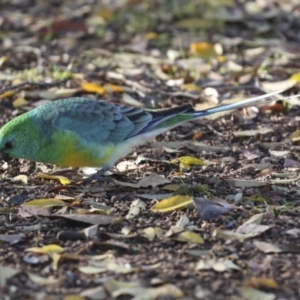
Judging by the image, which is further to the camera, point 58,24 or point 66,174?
point 58,24

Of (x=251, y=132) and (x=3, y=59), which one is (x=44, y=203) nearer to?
(x=251, y=132)

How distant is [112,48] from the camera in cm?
1017

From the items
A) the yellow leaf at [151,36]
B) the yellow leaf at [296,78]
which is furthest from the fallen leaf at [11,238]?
the yellow leaf at [151,36]

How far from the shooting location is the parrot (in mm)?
5996

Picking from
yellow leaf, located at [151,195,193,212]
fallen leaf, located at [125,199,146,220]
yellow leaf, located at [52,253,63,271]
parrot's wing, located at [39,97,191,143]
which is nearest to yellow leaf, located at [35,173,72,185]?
parrot's wing, located at [39,97,191,143]

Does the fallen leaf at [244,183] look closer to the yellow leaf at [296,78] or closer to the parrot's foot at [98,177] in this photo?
the parrot's foot at [98,177]

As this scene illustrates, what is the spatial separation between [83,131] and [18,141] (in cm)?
50

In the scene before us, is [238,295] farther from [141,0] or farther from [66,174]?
[141,0]

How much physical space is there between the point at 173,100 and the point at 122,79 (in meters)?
0.75

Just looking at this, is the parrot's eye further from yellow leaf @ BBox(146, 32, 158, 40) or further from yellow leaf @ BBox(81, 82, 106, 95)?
yellow leaf @ BBox(146, 32, 158, 40)

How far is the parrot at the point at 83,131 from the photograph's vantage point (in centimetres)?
600

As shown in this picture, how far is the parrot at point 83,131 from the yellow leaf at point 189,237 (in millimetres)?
1343

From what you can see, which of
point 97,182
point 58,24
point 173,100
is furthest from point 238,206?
point 58,24

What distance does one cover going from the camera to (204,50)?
967 centimetres
